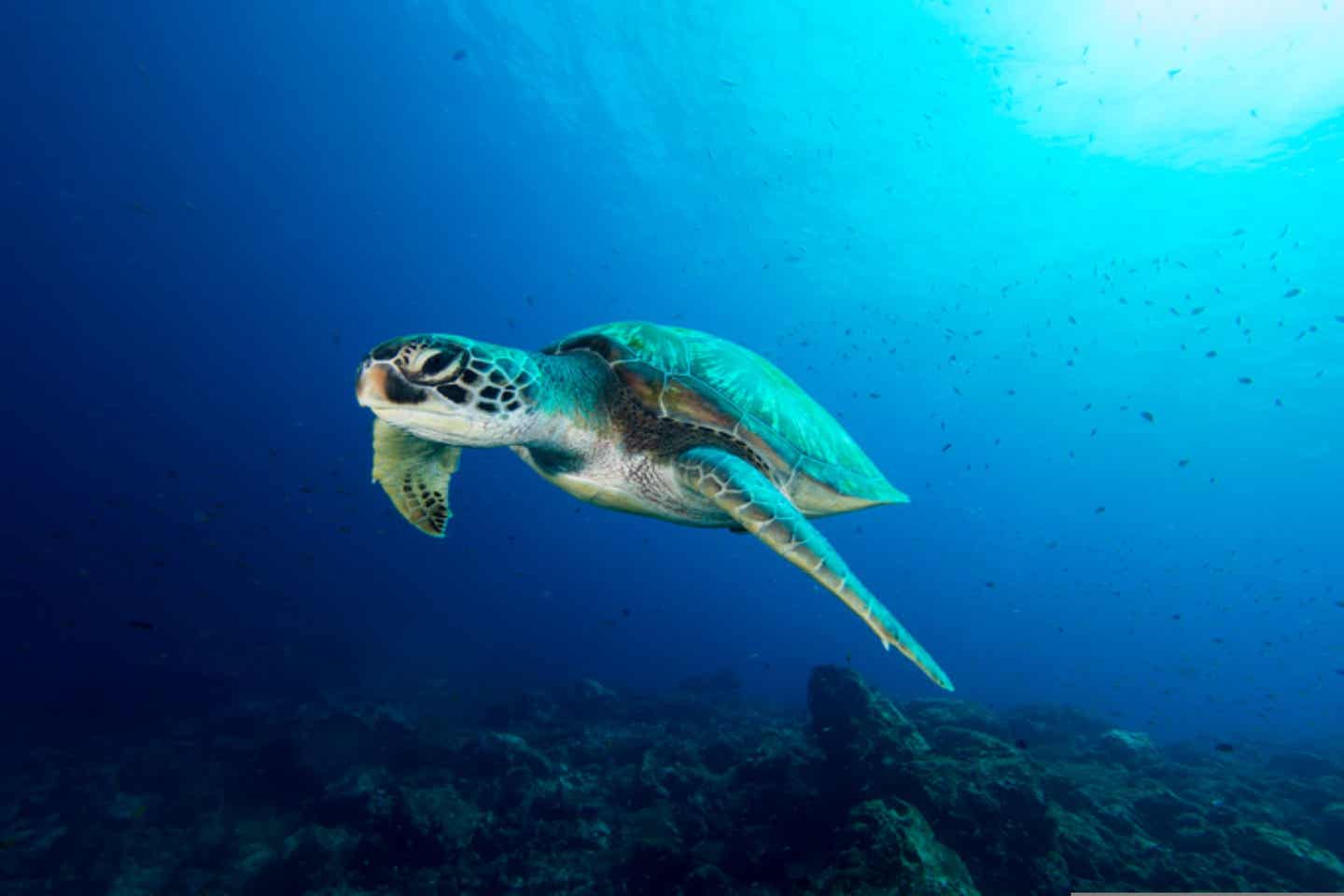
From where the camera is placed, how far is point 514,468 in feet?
168

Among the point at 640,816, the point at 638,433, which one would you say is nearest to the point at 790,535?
the point at 638,433

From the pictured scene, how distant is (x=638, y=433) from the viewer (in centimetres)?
357

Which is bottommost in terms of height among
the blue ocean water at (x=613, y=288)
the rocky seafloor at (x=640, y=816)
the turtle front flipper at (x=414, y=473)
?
the rocky seafloor at (x=640, y=816)

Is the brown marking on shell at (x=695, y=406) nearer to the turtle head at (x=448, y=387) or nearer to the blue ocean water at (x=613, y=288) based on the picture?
the turtle head at (x=448, y=387)

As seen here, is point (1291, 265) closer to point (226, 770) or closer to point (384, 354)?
point (384, 354)

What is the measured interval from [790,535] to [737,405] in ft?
3.80

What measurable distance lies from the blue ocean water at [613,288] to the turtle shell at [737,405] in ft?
20.6

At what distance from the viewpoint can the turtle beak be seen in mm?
2230

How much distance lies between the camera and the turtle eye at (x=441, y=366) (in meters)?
2.29

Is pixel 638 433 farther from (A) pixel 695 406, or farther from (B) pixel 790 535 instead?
(B) pixel 790 535

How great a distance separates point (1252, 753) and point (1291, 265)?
66.0 ft

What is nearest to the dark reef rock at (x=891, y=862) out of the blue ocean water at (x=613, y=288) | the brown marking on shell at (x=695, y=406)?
the brown marking on shell at (x=695, y=406)

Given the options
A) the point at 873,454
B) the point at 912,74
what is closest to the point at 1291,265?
the point at 912,74

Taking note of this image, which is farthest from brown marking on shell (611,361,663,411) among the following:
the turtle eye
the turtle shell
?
the turtle eye
